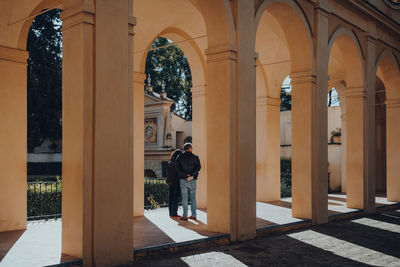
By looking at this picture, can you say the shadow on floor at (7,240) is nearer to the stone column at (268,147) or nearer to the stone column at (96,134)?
the stone column at (96,134)

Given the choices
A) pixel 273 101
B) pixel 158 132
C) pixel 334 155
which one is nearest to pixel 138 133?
pixel 273 101

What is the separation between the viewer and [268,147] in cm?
1596

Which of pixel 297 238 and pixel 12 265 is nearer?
pixel 12 265

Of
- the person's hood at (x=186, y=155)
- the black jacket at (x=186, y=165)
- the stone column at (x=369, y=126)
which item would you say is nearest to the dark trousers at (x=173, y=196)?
the black jacket at (x=186, y=165)

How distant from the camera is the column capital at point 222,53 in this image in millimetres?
8664

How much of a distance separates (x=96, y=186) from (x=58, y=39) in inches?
935

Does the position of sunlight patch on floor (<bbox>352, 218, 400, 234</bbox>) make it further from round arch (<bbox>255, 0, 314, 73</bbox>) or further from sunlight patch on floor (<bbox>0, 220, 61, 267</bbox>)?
sunlight patch on floor (<bbox>0, 220, 61, 267</bbox>)

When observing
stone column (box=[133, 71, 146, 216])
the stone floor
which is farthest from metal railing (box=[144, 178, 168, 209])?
stone column (box=[133, 71, 146, 216])

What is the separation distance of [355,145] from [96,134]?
9.81 meters

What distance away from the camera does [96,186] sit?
625 centimetres

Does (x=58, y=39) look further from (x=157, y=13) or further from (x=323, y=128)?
(x=323, y=128)

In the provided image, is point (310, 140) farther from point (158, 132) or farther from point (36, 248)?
point (158, 132)

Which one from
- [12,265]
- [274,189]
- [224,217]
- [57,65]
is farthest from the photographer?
[57,65]

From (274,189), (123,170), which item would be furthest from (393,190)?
(123,170)
